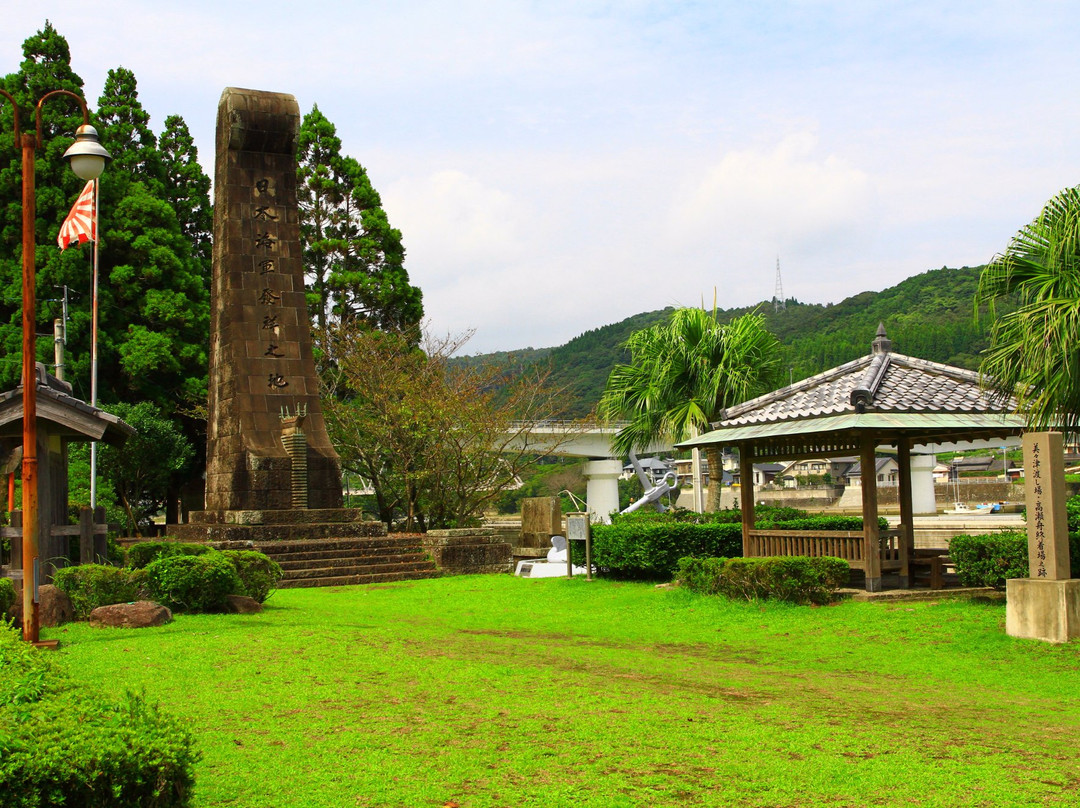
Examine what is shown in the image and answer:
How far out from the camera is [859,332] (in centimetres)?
6988

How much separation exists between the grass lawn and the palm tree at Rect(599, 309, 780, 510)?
436 inches

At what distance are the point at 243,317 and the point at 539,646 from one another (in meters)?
14.7

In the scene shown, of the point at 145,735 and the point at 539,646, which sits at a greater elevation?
the point at 145,735

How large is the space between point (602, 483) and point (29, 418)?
1565 inches

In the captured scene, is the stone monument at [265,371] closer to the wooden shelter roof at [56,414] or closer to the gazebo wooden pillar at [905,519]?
the wooden shelter roof at [56,414]

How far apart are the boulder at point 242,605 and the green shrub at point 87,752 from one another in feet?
23.1

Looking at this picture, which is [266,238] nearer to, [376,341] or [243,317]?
[243,317]

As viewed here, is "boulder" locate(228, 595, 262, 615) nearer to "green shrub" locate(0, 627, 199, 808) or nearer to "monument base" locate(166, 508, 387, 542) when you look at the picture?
"green shrub" locate(0, 627, 199, 808)

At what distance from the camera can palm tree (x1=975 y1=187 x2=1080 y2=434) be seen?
1004 centimetres

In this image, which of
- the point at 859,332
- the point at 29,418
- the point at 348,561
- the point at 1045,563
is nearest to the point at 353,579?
the point at 348,561

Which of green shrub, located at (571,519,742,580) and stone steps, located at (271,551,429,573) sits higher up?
green shrub, located at (571,519,742,580)

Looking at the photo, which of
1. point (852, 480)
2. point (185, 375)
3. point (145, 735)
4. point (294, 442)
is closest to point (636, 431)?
point (294, 442)

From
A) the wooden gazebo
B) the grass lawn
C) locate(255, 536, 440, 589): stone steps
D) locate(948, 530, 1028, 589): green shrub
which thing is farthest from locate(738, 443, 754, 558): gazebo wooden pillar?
locate(255, 536, 440, 589): stone steps

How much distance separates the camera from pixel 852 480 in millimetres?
78375
